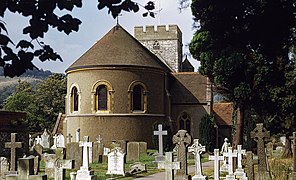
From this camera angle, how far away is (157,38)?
61156 mm

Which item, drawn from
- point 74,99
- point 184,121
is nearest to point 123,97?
point 74,99

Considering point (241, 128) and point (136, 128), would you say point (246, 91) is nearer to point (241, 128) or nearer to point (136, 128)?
point (241, 128)

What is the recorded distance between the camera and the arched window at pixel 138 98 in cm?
4062

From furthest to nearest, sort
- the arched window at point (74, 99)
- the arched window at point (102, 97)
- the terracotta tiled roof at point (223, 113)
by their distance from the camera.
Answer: the terracotta tiled roof at point (223, 113) → the arched window at point (74, 99) → the arched window at point (102, 97)

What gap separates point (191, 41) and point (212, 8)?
2616 mm

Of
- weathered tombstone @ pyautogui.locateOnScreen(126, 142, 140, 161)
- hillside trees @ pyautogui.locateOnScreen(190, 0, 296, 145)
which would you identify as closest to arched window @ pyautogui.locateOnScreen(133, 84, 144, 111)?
weathered tombstone @ pyautogui.locateOnScreen(126, 142, 140, 161)

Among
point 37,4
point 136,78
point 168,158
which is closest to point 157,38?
point 136,78

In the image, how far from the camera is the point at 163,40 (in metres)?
61.2

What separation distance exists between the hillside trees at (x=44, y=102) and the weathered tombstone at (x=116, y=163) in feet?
133

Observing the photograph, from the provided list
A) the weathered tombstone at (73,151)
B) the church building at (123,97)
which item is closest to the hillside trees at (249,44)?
the weathered tombstone at (73,151)

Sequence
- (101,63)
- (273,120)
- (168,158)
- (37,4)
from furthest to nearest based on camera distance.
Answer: (101,63) → (273,120) → (168,158) → (37,4)

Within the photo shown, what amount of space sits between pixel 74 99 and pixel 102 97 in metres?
2.82

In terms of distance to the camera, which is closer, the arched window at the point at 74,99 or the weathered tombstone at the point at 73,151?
the weathered tombstone at the point at 73,151

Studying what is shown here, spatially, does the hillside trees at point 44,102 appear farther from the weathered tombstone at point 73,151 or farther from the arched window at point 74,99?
the weathered tombstone at point 73,151
